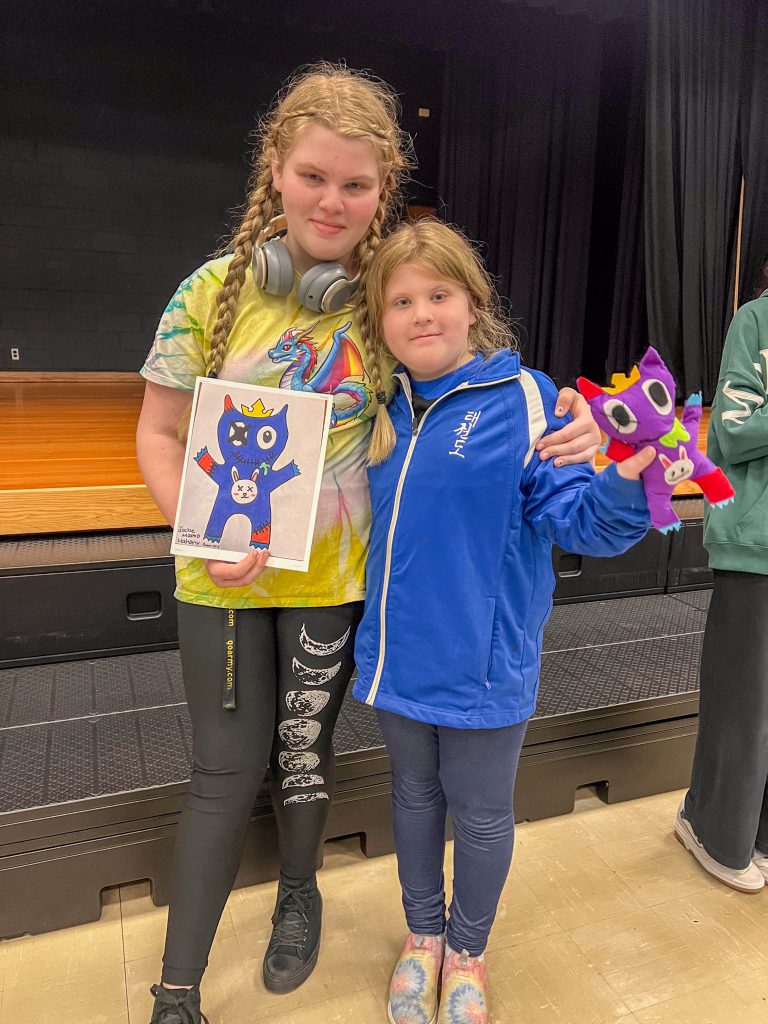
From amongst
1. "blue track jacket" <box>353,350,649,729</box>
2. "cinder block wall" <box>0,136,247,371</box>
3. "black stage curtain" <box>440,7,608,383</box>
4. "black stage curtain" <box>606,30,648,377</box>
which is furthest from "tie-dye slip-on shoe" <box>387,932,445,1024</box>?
"cinder block wall" <box>0,136,247,371</box>

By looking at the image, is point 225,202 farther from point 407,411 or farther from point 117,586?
point 407,411

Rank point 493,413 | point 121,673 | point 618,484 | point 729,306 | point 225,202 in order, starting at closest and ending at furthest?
point 618,484 < point 493,413 < point 121,673 < point 729,306 < point 225,202

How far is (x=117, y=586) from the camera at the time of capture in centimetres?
174

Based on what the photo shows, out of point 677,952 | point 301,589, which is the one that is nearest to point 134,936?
point 301,589

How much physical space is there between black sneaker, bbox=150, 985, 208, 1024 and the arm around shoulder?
0.68 m

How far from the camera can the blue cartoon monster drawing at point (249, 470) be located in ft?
2.98

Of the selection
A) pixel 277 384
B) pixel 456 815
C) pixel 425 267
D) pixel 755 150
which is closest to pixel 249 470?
pixel 277 384

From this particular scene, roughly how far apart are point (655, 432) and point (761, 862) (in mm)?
1145

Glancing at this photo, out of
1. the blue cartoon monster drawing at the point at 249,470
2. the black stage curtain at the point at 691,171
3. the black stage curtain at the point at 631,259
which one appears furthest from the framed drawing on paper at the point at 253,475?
the black stage curtain at the point at 631,259

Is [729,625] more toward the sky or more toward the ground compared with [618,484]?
more toward the ground

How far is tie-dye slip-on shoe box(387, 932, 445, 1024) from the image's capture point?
106cm

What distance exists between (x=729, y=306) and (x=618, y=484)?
4.25 meters

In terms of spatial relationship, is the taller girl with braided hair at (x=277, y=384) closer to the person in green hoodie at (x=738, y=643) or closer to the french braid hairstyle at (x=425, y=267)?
the french braid hairstyle at (x=425, y=267)

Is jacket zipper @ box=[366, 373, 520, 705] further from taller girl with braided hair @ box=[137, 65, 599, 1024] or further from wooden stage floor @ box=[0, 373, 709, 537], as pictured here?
wooden stage floor @ box=[0, 373, 709, 537]
